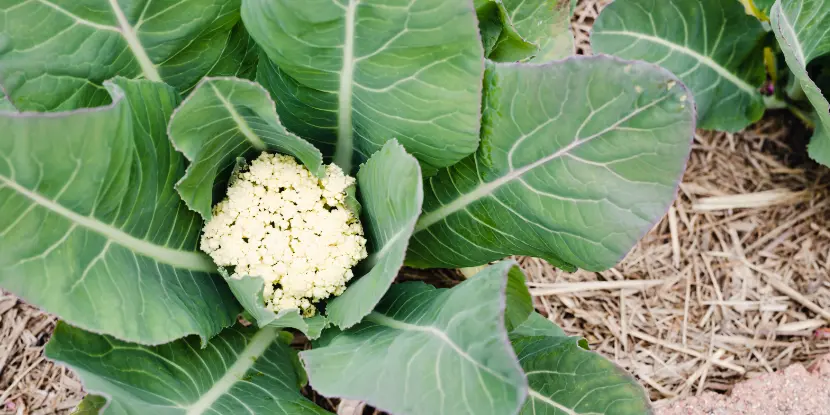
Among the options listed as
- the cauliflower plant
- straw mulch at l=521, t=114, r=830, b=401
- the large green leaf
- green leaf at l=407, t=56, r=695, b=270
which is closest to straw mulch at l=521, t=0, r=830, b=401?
straw mulch at l=521, t=114, r=830, b=401

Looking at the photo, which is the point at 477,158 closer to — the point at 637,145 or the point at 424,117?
the point at 424,117

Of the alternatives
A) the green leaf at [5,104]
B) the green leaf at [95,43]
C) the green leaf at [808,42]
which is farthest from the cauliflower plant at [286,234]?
Answer: the green leaf at [808,42]

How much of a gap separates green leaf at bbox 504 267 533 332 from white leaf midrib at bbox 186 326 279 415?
0.49 metres

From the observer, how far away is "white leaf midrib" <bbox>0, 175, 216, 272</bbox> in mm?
846

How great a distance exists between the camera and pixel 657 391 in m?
1.53

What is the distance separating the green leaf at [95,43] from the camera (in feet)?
3.27

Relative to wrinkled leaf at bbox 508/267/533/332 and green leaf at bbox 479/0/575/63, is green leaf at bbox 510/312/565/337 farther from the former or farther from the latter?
green leaf at bbox 479/0/575/63

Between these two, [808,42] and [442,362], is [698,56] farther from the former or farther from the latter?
[442,362]

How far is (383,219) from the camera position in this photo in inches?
42.3

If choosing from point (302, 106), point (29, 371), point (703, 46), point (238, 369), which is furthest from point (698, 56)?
point (29, 371)

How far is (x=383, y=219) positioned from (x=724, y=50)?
101 cm

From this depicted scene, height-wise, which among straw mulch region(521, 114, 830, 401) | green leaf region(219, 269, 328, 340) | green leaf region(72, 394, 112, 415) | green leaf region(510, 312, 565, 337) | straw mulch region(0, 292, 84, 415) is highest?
green leaf region(219, 269, 328, 340)

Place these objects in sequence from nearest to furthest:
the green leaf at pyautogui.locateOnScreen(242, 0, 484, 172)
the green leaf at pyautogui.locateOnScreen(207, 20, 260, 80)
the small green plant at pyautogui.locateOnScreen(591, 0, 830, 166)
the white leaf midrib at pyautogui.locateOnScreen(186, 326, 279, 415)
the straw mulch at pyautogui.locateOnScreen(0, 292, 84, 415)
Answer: the green leaf at pyautogui.locateOnScreen(242, 0, 484, 172), the white leaf midrib at pyautogui.locateOnScreen(186, 326, 279, 415), the green leaf at pyautogui.locateOnScreen(207, 20, 260, 80), the straw mulch at pyautogui.locateOnScreen(0, 292, 84, 415), the small green plant at pyautogui.locateOnScreen(591, 0, 830, 166)

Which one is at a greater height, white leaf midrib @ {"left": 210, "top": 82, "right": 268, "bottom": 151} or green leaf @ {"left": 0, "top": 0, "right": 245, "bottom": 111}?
green leaf @ {"left": 0, "top": 0, "right": 245, "bottom": 111}
